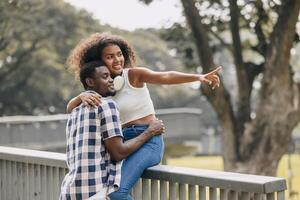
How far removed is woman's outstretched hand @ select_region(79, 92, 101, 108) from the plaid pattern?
0.02 meters

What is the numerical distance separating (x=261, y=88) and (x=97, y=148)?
35.2 ft

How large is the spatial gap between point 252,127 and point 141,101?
1053cm

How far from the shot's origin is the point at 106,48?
3393 mm

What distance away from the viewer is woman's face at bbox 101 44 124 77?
3365mm

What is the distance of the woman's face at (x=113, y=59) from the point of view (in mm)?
3365

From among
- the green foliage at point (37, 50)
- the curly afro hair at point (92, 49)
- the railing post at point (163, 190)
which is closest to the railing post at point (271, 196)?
the railing post at point (163, 190)

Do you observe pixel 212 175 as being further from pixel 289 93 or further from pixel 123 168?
pixel 289 93

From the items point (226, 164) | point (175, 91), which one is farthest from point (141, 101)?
point (175, 91)

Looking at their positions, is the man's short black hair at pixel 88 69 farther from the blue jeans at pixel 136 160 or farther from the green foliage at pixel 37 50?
the green foliage at pixel 37 50

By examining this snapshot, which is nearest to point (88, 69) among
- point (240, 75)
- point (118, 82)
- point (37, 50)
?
point (118, 82)

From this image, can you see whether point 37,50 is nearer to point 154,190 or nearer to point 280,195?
point 154,190

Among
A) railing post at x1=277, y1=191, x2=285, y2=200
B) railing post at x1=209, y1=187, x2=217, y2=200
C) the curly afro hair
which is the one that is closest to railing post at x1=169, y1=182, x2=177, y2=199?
railing post at x1=209, y1=187, x2=217, y2=200

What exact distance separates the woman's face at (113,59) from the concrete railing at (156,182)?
61 centimetres

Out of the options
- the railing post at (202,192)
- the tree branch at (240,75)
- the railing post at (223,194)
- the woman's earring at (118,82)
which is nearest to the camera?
the railing post at (223,194)
